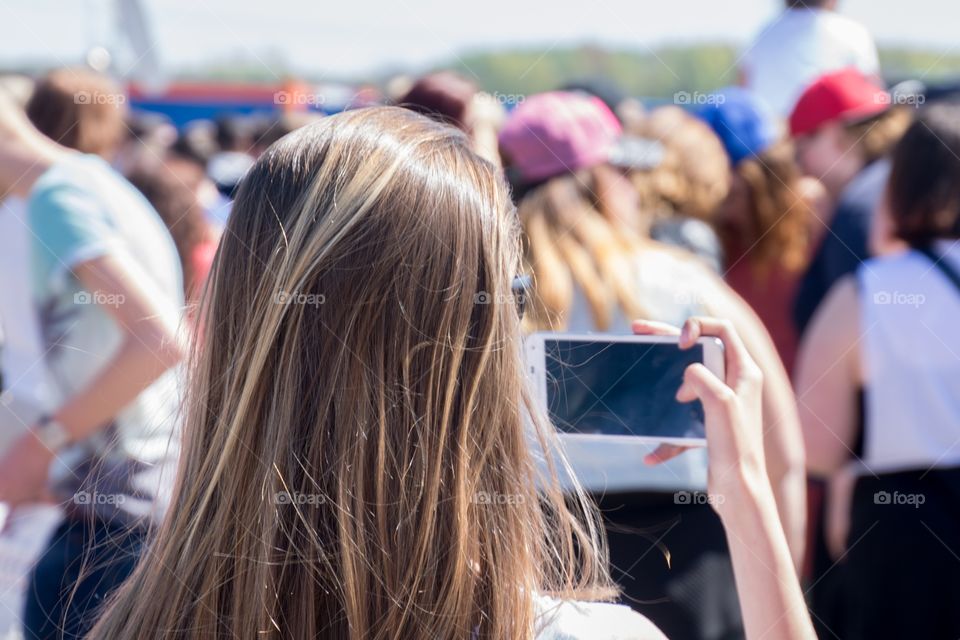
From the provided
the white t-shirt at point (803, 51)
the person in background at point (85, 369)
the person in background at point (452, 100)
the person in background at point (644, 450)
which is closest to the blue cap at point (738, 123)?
the white t-shirt at point (803, 51)

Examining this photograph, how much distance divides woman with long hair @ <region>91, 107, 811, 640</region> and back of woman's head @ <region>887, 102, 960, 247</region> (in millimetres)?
1473

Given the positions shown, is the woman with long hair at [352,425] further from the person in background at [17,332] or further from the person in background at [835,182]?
the person in background at [835,182]

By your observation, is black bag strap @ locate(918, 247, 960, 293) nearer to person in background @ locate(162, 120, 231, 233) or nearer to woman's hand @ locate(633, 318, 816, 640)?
woman's hand @ locate(633, 318, 816, 640)

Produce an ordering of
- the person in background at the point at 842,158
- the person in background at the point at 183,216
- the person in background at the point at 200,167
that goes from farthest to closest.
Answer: the person in background at the point at 200,167, the person in background at the point at 183,216, the person in background at the point at 842,158

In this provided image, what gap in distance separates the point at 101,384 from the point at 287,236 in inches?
47.9

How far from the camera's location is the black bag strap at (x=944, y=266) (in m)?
1.99

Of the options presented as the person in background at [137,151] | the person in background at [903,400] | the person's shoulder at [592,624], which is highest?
the person in background at [137,151]

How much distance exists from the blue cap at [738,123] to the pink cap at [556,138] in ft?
4.38

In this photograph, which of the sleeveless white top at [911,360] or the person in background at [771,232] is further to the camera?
the person in background at [771,232]

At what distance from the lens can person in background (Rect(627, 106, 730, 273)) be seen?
281 centimetres

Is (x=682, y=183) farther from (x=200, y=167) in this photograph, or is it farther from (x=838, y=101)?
(x=200, y=167)

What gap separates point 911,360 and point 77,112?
2.05m

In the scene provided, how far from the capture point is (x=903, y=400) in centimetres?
205

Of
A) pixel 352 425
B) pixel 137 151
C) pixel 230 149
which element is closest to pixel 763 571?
pixel 352 425
